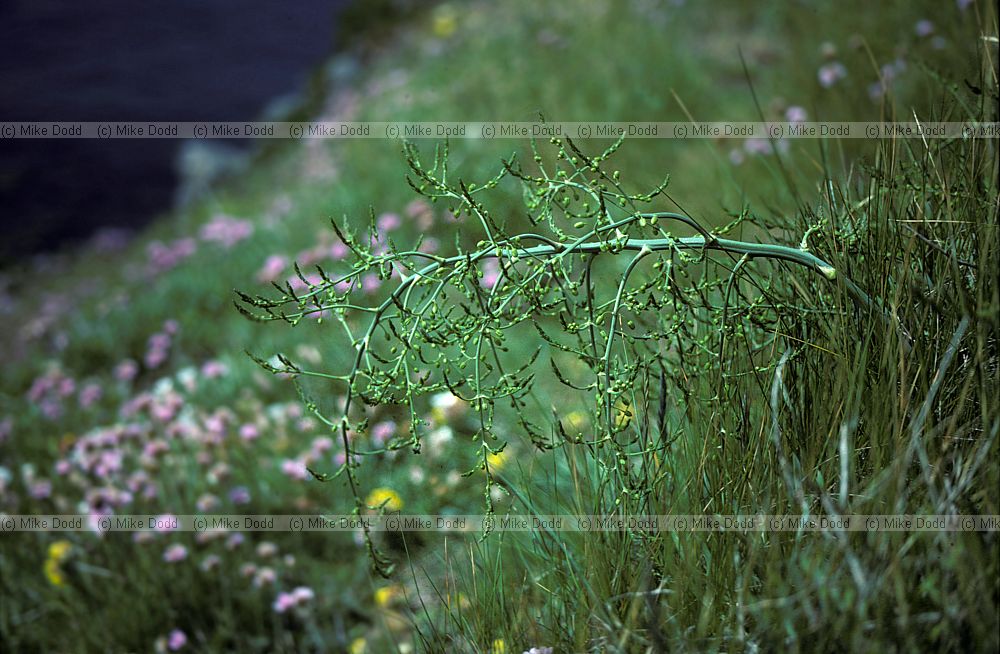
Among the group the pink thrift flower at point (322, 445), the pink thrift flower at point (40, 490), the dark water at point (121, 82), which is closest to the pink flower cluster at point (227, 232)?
the pink thrift flower at point (40, 490)

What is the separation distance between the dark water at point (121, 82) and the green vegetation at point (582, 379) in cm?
443

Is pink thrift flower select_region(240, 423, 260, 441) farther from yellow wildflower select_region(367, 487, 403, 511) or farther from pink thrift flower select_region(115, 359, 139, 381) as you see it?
pink thrift flower select_region(115, 359, 139, 381)

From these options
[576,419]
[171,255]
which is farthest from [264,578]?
[171,255]

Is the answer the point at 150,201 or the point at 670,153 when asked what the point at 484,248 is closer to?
the point at 670,153

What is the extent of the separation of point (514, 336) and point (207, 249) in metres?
3.09

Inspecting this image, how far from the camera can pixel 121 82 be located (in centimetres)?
1084

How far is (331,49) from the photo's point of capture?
11.4m

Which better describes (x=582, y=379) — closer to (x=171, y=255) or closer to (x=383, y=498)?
(x=383, y=498)

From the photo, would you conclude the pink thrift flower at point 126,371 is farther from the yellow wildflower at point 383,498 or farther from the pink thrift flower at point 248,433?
the yellow wildflower at point 383,498

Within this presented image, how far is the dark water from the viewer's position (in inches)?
378

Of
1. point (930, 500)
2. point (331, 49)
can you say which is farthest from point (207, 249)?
Result: point (331, 49)

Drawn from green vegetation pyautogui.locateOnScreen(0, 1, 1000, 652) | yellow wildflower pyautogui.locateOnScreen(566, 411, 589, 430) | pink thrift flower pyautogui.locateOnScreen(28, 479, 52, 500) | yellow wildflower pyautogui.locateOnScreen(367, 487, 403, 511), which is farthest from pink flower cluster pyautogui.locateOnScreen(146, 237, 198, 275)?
yellow wildflower pyautogui.locateOnScreen(566, 411, 589, 430)

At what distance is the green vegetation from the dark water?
14.5 ft

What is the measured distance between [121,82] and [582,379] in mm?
10289
